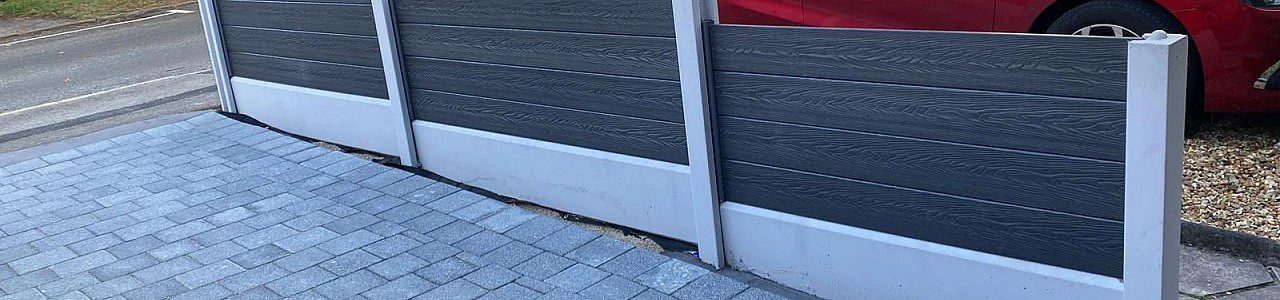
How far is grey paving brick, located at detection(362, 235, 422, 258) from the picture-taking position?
5406 millimetres

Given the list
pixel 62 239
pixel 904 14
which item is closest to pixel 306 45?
pixel 62 239

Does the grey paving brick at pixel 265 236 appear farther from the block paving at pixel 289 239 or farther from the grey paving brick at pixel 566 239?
the grey paving brick at pixel 566 239

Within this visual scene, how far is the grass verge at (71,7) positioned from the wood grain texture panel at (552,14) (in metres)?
13.4

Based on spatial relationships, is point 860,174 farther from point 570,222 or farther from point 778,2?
point 778,2

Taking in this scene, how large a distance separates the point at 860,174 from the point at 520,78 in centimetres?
207

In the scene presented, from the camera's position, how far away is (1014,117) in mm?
3688

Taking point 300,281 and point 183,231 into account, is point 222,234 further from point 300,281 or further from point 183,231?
point 300,281

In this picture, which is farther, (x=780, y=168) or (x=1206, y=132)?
(x=1206, y=132)

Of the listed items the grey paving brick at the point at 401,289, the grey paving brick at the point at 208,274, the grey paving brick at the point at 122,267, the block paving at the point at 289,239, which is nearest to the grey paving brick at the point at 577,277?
the block paving at the point at 289,239

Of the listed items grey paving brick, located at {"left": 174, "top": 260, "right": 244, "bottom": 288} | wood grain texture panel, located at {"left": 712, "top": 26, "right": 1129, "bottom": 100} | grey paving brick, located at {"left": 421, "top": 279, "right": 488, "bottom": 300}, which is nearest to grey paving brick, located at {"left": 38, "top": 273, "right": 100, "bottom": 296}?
grey paving brick, located at {"left": 174, "top": 260, "right": 244, "bottom": 288}

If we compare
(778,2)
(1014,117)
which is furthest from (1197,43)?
(1014,117)

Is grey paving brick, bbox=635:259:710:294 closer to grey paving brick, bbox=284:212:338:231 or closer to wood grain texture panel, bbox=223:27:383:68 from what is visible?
grey paving brick, bbox=284:212:338:231

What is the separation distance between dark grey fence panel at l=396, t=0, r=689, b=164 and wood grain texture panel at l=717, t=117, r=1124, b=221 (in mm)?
491

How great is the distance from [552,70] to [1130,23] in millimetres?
2947
